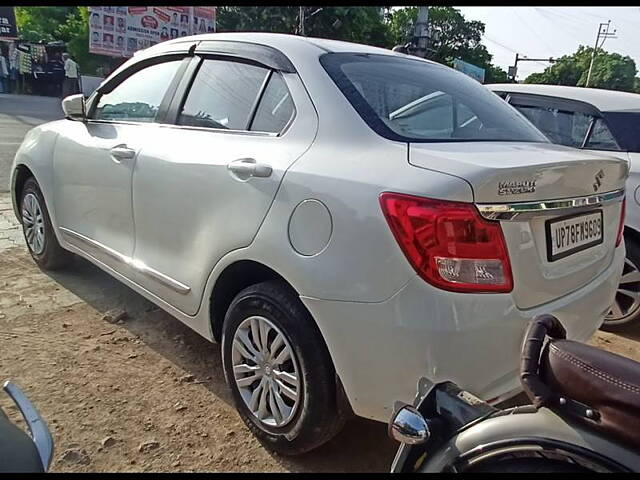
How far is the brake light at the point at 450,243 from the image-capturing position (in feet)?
5.10

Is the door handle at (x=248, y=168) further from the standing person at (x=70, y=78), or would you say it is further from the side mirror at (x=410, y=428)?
the standing person at (x=70, y=78)

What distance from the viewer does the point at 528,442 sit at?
3.85ft

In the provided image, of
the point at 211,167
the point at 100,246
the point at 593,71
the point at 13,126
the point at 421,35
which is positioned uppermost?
the point at 593,71

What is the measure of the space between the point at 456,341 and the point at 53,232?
10.4ft

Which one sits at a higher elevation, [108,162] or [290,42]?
[290,42]

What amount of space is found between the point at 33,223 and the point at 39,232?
10 centimetres

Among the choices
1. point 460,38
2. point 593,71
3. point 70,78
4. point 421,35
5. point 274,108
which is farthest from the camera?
point 593,71

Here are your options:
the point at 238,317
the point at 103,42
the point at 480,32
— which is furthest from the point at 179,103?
the point at 480,32

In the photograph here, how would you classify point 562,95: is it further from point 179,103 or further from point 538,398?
point 538,398

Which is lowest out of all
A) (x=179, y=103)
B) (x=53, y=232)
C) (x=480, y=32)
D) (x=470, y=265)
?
(x=53, y=232)

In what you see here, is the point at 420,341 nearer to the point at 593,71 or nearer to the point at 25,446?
the point at 25,446

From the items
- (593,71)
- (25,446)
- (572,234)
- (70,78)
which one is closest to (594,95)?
(572,234)

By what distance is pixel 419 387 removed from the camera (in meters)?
1.54

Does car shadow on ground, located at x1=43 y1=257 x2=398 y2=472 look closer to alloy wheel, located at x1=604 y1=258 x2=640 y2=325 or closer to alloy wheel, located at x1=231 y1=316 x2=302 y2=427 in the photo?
alloy wheel, located at x1=231 y1=316 x2=302 y2=427
